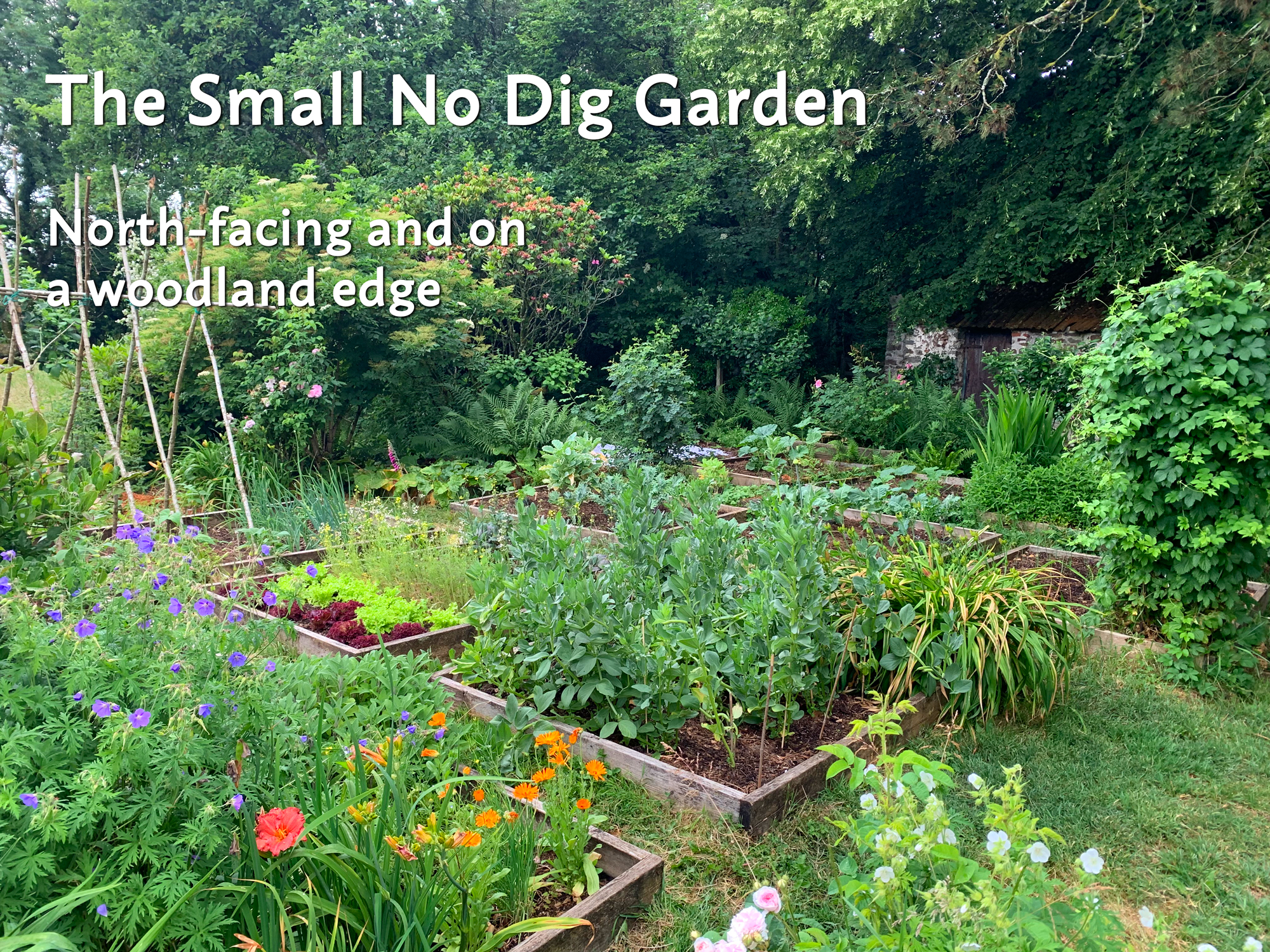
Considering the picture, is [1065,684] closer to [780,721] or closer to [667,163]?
[780,721]

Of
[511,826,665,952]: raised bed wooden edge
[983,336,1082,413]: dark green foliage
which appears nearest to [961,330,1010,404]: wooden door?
[983,336,1082,413]: dark green foliage

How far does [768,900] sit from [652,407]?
6.21 metres

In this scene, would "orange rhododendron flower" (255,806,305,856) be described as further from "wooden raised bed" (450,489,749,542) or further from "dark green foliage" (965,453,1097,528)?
"dark green foliage" (965,453,1097,528)

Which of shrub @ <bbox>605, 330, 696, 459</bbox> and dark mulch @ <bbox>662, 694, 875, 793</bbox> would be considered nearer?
dark mulch @ <bbox>662, 694, 875, 793</bbox>

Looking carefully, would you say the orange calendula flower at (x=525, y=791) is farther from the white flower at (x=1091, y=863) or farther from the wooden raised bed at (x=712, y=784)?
the white flower at (x=1091, y=863)

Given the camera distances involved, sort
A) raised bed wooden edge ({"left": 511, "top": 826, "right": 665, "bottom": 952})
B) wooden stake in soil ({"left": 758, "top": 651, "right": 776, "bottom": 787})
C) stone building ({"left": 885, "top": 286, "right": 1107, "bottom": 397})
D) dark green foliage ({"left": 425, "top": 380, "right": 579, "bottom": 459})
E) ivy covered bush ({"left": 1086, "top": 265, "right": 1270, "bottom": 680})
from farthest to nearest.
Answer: stone building ({"left": 885, "top": 286, "right": 1107, "bottom": 397}), dark green foliage ({"left": 425, "top": 380, "right": 579, "bottom": 459}), ivy covered bush ({"left": 1086, "top": 265, "right": 1270, "bottom": 680}), wooden stake in soil ({"left": 758, "top": 651, "right": 776, "bottom": 787}), raised bed wooden edge ({"left": 511, "top": 826, "right": 665, "bottom": 952})

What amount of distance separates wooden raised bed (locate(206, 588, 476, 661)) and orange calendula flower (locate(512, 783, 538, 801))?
1.68m

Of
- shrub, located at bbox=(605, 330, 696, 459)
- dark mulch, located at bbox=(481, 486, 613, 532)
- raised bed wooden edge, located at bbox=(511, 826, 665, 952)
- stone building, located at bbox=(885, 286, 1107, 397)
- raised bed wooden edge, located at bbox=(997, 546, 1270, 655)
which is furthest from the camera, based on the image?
stone building, located at bbox=(885, 286, 1107, 397)

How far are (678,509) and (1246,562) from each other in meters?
2.61

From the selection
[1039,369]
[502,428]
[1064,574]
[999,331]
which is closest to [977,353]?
[999,331]

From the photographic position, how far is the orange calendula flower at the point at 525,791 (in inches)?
74.8

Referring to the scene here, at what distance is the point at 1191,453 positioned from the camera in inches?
143

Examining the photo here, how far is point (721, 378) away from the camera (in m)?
13.8

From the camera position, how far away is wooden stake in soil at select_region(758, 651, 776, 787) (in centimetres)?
259
